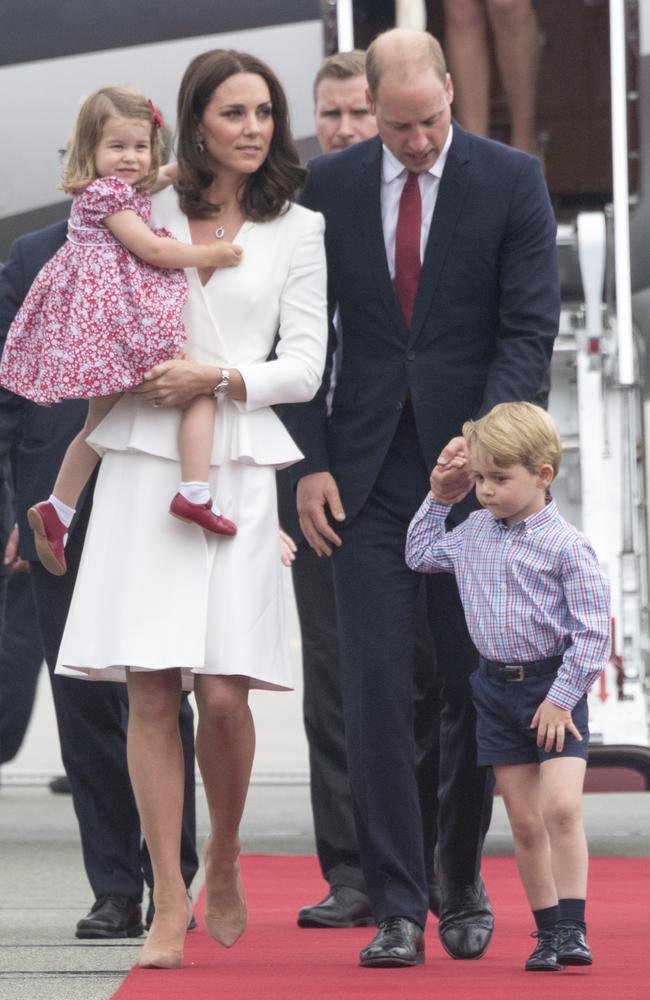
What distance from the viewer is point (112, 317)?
3.70 meters

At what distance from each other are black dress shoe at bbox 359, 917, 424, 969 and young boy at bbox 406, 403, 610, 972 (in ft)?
0.72

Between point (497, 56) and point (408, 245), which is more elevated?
point (497, 56)

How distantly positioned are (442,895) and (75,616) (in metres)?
0.91

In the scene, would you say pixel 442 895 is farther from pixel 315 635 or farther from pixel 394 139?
pixel 394 139

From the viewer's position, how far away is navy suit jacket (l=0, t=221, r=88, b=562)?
4453mm

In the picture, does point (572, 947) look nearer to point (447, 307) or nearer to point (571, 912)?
point (571, 912)

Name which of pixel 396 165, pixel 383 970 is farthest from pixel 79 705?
pixel 396 165

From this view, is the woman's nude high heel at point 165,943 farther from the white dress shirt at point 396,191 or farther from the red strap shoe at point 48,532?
the white dress shirt at point 396,191

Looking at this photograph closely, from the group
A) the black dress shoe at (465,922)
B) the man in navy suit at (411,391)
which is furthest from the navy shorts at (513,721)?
the black dress shoe at (465,922)

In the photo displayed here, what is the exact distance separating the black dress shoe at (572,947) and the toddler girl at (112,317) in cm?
96

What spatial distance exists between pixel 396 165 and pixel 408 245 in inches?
6.6

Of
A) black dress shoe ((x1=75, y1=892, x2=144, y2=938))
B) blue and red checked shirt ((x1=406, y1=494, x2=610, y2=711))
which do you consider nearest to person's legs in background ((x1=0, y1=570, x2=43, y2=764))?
black dress shoe ((x1=75, y1=892, x2=144, y2=938))

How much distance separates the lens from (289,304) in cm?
386

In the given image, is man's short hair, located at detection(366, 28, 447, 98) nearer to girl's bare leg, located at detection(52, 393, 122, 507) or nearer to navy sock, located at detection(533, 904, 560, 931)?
girl's bare leg, located at detection(52, 393, 122, 507)
